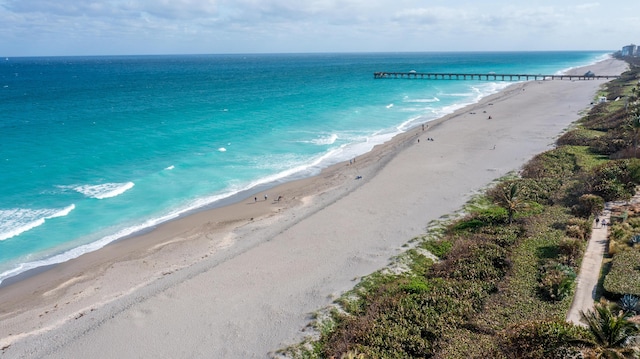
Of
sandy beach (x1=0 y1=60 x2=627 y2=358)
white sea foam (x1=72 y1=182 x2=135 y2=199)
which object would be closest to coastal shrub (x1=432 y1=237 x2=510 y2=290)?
sandy beach (x1=0 y1=60 x2=627 y2=358)

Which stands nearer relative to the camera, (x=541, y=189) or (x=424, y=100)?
(x=541, y=189)

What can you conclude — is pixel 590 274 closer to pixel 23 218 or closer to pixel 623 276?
pixel 623 276

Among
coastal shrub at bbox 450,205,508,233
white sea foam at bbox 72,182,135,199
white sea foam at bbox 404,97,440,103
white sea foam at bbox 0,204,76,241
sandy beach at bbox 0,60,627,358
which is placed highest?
white sea foam at bbox 404,97,440,103

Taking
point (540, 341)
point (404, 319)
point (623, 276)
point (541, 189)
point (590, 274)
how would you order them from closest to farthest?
point (540, 341)
point (404, 319)
point (623, 276)
point (590, 274)
point (541, 189)

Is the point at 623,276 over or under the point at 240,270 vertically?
over

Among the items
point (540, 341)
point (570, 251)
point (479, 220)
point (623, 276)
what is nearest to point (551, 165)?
point (479, 220)

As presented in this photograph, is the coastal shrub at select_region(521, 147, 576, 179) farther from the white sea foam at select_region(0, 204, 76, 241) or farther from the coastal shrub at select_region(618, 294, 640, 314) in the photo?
the white sea foam at select_region(0, 204, 76, 241)

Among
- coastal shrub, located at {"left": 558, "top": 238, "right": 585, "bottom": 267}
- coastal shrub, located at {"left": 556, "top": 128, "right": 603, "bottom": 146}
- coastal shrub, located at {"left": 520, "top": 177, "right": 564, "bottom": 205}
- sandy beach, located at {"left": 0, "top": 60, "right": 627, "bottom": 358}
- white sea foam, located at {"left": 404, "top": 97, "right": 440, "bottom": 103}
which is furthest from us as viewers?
white sea foam, located at {"left": 404, "top": 97, "right": 440, "bottom": 103}
